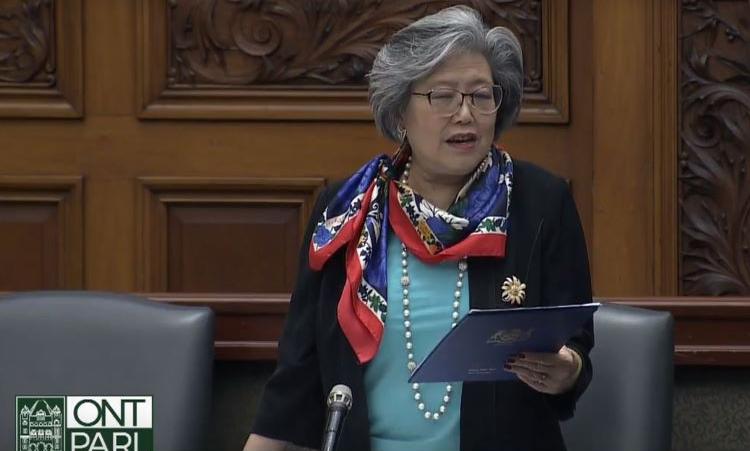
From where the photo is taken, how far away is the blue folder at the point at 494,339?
219cm

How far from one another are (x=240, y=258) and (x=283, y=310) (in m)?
0.23

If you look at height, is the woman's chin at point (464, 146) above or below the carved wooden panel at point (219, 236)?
above

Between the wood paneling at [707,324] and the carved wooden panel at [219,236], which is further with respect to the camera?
the carved wooden panel at [219,236]

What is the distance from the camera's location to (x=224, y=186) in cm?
353

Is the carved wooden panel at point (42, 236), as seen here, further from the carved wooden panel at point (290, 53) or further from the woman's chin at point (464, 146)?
the woman's chin at point (464, 146)

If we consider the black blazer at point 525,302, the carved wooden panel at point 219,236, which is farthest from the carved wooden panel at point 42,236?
the black blazer at point 525,302

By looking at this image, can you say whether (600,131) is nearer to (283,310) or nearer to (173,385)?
(283,310)

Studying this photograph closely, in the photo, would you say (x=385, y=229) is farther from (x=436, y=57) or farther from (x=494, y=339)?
(x=494, y=339)

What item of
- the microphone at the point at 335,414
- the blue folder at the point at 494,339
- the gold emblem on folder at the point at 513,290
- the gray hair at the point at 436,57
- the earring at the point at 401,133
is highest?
the gray hair at the point at 436,57

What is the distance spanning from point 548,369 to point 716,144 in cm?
119

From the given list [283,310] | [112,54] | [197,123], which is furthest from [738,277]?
[112,54]

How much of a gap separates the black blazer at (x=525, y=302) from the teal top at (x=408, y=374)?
24mm

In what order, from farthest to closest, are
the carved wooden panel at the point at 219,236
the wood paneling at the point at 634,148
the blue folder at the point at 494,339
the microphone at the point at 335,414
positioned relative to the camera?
the carved wooden panel at the point at 219,236 → the wood paneling at the point at 634,148 → the blue folder at the point at 494,339 → the microphone at the point at 335,414

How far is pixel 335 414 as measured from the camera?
208cm
